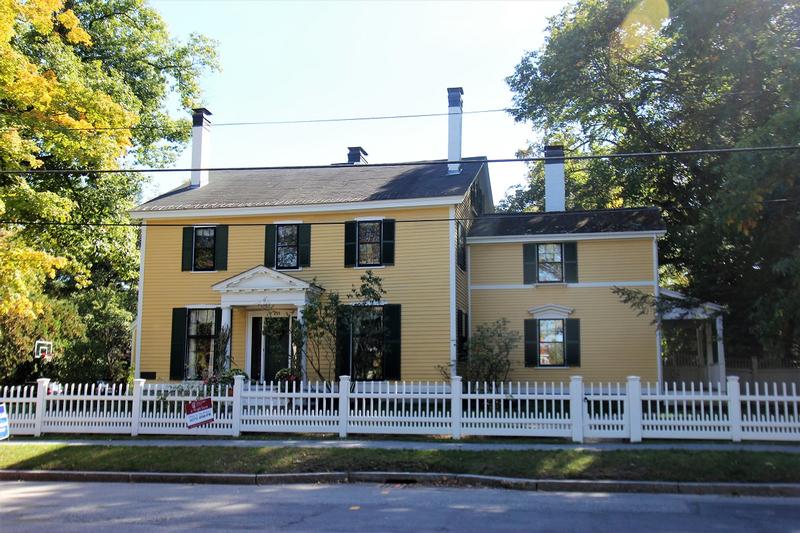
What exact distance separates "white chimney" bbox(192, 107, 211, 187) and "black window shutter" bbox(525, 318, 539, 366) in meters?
12.0

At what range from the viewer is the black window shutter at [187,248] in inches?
827

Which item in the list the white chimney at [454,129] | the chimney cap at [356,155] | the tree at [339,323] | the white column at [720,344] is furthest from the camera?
the chimney cap at [356,155]

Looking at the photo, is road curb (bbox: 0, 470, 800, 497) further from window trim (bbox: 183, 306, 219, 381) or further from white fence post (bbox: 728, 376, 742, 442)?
window trim (bbox: 183, 306, 219, 381)

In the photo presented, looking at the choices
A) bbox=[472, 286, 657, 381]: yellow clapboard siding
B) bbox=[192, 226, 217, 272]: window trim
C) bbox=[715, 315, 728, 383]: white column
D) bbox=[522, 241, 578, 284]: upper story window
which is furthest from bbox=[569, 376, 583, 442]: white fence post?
bbox=[192, 226, 217, 272]: window trim

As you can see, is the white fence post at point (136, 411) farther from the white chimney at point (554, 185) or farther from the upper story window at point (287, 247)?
the white chimney at point (554, 185)

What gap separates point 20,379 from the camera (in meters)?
22.7

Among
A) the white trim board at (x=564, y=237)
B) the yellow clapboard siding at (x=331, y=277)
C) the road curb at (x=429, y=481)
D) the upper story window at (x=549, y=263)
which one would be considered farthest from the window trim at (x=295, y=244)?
the road curb at (x=429, y=481)

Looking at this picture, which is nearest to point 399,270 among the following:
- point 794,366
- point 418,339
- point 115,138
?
point 418,339

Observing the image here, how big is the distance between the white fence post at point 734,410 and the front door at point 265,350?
1186 centimetres

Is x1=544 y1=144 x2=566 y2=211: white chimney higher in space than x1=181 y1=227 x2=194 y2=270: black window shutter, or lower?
higher

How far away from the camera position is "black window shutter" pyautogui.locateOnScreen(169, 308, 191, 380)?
20.3m

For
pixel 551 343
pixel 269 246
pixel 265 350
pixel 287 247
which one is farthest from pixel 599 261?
pixel 265 350

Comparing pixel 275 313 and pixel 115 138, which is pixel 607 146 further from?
pixel 115 138

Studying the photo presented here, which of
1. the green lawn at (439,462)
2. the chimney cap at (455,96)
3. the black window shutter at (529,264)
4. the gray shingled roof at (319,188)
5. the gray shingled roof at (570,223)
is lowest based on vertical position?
the green lawn at (439,462)
